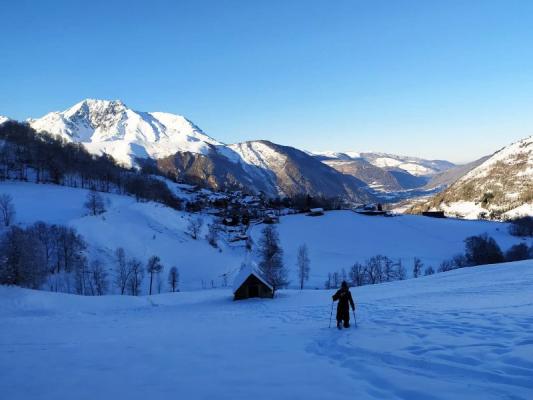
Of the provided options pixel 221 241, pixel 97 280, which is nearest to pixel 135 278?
pixel 97 280

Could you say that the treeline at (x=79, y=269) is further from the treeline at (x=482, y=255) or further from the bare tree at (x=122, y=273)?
the treeline at (x=482, y=255)

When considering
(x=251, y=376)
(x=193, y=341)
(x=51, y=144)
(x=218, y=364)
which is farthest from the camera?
(x=51, y=144)

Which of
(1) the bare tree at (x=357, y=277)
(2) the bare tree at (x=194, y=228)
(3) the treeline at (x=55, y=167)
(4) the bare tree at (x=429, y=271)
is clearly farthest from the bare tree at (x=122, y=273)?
(3) the treeline at (x=55, y=167)

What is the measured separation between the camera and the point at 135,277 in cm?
6656

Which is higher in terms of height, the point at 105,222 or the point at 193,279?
the point at 105,222

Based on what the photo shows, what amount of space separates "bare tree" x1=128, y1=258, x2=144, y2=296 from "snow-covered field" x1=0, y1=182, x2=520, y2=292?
5587mm

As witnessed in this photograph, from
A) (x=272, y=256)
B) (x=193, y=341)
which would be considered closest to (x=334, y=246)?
(x=272, y=256)

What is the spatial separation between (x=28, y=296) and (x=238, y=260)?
5823cm

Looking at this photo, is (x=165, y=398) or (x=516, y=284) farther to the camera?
(x=516, y=284)

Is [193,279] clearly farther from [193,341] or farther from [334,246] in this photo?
[193,341]

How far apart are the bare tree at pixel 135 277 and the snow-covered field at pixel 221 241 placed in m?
5.59

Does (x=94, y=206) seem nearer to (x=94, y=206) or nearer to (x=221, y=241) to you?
(x=94, y=206)

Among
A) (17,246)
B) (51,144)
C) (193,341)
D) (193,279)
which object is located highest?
(51,144)

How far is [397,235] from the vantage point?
5069 inches
